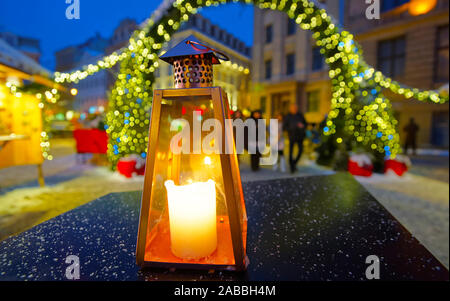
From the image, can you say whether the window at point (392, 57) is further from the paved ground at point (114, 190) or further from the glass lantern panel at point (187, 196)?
the glass lantern panel at point (187, 196)

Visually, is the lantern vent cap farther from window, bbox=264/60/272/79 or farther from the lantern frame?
window, bbox=264/60/272/79

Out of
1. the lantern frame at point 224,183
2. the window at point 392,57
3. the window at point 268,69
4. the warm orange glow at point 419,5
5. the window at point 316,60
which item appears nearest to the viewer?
the lantern frame at point 224,183

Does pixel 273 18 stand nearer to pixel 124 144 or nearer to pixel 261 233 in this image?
pixel 124 144

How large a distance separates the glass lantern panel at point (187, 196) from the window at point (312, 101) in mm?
17702

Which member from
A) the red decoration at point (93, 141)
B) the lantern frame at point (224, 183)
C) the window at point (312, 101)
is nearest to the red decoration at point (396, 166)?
the lantern frame at point (224, 183)

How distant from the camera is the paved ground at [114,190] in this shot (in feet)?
8.50

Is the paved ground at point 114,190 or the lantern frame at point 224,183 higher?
the lantern frame at point 224,183

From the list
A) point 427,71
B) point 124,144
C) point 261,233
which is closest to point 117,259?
point 261,233

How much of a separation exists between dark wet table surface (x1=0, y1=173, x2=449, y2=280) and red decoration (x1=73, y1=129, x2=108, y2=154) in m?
5.52

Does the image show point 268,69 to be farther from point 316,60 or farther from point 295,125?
point 295,125

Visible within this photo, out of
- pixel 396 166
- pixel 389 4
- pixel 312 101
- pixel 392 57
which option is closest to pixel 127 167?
pixel 396 166

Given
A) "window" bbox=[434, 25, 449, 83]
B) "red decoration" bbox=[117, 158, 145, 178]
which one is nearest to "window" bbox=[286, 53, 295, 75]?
"window" bbox=[434, 25, 449, 83]

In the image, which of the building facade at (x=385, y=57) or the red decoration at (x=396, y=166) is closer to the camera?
the red decoration at (x=396, y=166)

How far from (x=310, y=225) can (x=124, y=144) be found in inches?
179
